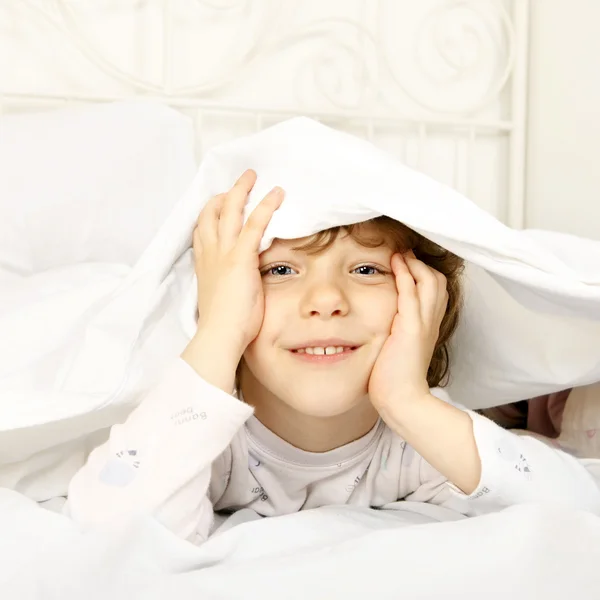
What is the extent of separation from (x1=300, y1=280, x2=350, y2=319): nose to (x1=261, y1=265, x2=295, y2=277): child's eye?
5cm

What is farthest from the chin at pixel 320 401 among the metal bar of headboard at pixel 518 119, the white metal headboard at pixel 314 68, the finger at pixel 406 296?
the metal bar of headboard at pixel 518 119

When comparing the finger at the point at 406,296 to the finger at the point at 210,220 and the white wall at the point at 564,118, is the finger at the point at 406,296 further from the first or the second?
the white wall at the point at 564,118

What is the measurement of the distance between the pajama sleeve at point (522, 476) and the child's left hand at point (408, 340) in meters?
0.08

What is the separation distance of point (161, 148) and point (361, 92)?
58cm

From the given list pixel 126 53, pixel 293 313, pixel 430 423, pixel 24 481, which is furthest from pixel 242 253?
pixel 126 53

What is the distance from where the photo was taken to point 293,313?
0.82 m

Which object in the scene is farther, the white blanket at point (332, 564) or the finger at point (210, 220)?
the finger at point (210, 220)

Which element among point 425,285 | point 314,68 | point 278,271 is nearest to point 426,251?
point 425,285

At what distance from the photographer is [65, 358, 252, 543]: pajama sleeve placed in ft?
2.40

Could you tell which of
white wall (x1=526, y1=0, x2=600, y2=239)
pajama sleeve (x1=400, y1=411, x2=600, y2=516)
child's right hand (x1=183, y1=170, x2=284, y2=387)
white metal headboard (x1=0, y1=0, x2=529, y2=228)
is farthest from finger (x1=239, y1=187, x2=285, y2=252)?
white wall (x1=526, y1=0, x2=600, y2=239)

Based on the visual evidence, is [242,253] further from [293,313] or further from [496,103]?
[496,103]

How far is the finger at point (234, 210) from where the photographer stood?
841 mm

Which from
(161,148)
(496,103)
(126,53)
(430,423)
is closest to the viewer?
(430,423)

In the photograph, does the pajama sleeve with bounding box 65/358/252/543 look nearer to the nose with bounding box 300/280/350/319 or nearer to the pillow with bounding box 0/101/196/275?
the nose with bounding box 300/280/350/319
